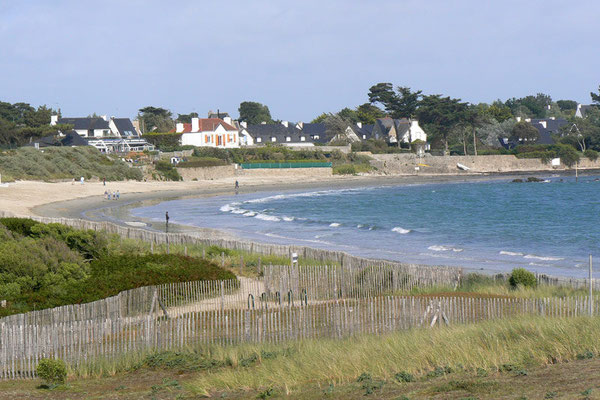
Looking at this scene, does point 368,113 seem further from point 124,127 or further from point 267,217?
point 267,217

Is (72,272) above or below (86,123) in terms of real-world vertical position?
below

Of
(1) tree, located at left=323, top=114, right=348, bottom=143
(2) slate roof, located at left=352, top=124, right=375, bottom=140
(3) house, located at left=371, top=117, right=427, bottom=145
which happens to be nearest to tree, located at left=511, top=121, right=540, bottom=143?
(3) house, located at left=371, top=117, right=427, bottom=145

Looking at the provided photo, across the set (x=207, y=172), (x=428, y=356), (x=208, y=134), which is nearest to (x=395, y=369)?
(x=428, y=356)

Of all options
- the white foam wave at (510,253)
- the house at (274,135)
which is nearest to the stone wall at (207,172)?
the house at (274,135)

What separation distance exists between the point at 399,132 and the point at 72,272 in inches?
4511

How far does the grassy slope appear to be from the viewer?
11.2 metres

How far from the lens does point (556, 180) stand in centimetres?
11144

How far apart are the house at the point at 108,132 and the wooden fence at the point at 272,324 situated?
96.2 m

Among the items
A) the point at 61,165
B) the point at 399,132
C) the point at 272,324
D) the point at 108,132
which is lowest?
the point at 272,324

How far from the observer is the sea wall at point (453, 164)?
11988cm

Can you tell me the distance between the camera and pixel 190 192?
83.6 m

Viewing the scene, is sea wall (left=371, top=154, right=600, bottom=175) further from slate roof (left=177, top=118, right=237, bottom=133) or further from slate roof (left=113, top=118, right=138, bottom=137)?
slate roof (left=113, top=118, right=138, bottom=137)

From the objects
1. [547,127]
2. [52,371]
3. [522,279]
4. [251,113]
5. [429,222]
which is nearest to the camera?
[52,371]

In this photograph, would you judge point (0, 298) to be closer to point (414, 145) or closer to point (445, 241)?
point (445, 241)
